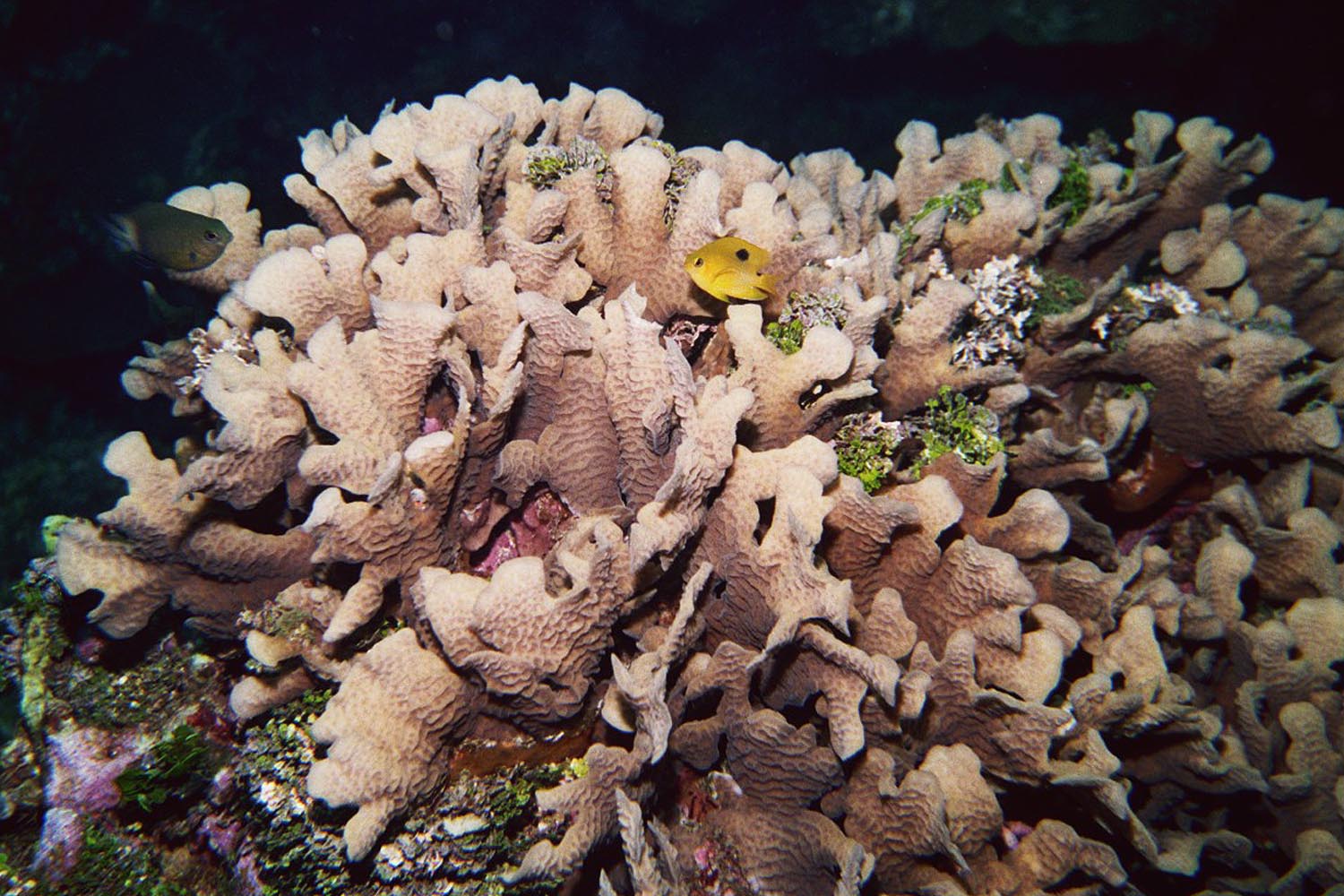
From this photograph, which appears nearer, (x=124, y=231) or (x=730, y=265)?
(x=730, y=265)

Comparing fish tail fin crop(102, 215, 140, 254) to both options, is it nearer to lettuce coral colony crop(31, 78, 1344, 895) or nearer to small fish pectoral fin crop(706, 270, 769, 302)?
lettuce coral colony crop(31, 78, 1344, 895)

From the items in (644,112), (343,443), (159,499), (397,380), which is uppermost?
(644,112)

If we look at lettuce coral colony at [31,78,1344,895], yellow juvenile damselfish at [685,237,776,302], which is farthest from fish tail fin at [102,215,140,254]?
yellow juvenile damselfish at [685,237,776,302]

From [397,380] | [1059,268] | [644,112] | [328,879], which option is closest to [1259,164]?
[1059,268]

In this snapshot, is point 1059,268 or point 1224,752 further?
point 1059,268

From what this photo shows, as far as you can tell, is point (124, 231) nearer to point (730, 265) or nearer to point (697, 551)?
point (730, 265)

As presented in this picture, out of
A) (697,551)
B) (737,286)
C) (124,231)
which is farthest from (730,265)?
(124,231)

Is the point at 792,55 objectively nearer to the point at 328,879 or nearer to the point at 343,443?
the point at 343,443
